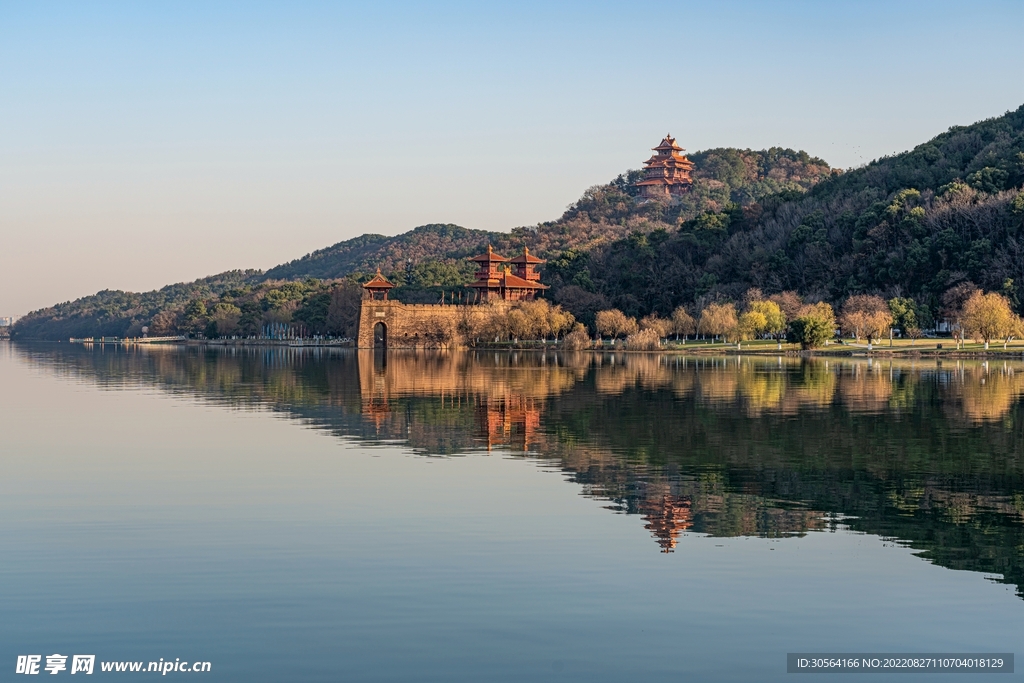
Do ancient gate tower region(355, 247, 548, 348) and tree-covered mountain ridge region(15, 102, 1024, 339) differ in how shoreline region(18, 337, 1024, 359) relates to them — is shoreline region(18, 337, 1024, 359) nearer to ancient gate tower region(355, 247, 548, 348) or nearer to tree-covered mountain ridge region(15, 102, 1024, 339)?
ancient gate tower region(355, 247, 548, 348)

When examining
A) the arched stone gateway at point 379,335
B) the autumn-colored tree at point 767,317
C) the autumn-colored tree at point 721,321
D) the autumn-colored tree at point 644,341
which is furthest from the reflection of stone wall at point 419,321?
the autumn-colored tree at point 767,317

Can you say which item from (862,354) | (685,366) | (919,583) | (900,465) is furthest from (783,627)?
(862,354)

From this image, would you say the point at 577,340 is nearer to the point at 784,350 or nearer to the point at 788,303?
the point at 788,303

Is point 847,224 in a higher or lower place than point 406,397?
higher

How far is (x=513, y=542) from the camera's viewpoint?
1738 centimetres

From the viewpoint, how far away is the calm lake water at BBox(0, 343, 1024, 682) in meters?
12.3

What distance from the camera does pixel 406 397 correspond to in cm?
4650

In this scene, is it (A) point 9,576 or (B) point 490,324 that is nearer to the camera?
(A) point 9,576

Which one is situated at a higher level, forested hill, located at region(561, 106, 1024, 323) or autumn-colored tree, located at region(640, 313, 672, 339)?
forested hill, located at region(561, 106, 1024, 323)

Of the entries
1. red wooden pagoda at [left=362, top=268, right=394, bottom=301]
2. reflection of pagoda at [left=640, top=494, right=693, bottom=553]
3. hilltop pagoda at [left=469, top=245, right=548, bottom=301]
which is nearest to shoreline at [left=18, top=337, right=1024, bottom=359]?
red wooden pagoda at [left=362, top=268, right=394, bottom=301]

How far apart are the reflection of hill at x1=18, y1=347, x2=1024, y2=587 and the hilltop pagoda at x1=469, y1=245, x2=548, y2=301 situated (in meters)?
62.6

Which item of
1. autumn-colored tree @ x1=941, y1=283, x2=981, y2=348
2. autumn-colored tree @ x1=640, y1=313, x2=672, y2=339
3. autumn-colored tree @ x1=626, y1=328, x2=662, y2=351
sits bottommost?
autumn-colored tree @ x1=626, y1=328, x2=662, y2=351

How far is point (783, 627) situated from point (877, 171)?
124873mm

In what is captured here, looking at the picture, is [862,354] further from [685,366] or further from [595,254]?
[595,254]
